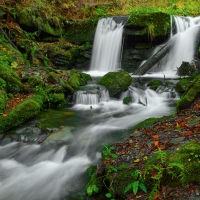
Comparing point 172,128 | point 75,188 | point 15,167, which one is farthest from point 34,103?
point 172,128

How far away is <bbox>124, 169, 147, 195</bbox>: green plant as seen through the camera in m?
3.04

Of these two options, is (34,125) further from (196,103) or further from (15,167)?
(196,103)

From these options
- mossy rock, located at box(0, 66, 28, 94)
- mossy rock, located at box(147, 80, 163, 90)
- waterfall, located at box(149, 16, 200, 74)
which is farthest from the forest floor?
waterfall, located at box(149, 16, 200, 74)

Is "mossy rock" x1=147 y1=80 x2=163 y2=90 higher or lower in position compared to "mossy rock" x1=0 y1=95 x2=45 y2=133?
higher

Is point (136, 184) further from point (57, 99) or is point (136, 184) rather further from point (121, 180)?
point (57, 99)

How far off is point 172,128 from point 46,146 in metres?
2.84

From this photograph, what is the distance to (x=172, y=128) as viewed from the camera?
14.3 feet

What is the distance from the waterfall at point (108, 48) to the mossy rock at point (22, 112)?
22.5 feet

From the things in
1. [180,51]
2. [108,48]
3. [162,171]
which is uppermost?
[108,48]

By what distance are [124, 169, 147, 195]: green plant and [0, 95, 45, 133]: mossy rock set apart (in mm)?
4077

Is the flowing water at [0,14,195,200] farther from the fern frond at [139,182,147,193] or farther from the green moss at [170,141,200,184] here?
the green moss at [170,141,200,184]

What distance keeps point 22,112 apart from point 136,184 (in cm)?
459

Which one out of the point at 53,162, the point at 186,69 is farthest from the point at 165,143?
the point at 186,69

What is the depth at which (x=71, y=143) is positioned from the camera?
553 centimetres
